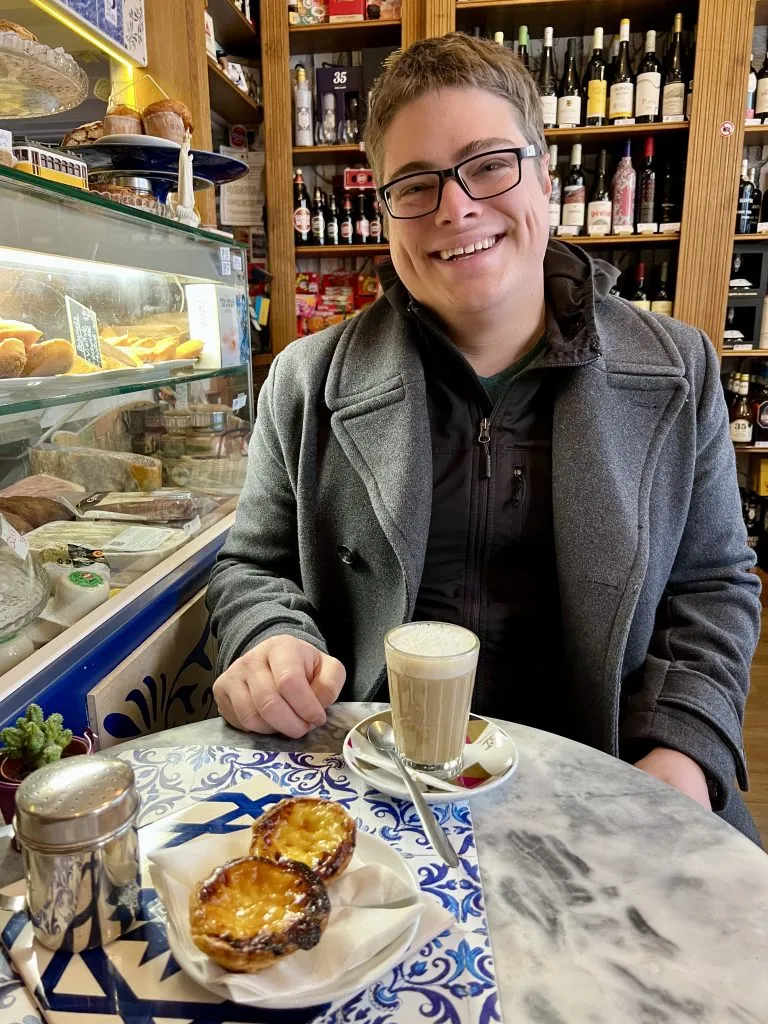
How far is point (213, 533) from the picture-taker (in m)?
1.71

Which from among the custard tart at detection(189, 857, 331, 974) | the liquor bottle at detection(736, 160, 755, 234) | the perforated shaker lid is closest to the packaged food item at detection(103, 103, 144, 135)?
the perforated shaker lid

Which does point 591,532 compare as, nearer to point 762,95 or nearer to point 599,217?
point 599,217

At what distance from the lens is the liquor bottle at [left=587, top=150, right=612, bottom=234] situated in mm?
3749

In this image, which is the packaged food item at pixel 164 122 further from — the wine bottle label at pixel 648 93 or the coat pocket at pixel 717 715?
the wine bottle label at pixel 648 93

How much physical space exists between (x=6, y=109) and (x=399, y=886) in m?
1.67

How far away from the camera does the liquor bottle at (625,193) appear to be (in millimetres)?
3717

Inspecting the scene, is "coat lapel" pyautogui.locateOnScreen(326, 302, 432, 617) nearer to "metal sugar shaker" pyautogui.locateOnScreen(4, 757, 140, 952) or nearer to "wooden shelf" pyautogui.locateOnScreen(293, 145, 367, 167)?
"metal sugar shaker" pyautogui.locateOnScreen(4, 757, 140, 952)

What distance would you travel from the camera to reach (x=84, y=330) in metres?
1.45

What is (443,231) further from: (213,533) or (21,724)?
(21,724)

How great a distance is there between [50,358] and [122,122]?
89 cm

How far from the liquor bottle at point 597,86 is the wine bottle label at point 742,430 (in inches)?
65.2

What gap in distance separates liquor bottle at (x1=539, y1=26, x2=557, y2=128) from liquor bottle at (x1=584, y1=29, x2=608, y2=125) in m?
0.17

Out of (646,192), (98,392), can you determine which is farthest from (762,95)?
(98,392)

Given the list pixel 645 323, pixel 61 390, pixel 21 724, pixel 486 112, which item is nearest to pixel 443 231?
pixel 486 112
